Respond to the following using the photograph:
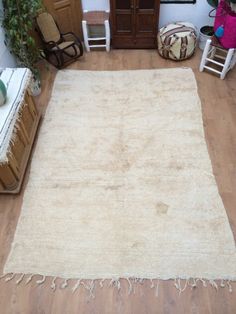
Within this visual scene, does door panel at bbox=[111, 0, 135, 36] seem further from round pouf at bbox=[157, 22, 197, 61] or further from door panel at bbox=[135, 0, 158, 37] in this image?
round pouf at bbox=[157, 22, 197, 61]

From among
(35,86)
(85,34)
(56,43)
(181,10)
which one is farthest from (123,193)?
(181,10)

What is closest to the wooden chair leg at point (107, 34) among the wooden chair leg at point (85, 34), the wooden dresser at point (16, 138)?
the wooden chair leg at point (85, 34)

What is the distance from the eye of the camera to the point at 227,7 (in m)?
2.42

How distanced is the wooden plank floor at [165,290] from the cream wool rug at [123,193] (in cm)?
7

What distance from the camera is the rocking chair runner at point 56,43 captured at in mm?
2787

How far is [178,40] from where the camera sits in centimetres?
278

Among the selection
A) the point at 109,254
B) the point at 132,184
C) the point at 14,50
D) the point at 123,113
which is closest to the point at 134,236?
the point at 109,254

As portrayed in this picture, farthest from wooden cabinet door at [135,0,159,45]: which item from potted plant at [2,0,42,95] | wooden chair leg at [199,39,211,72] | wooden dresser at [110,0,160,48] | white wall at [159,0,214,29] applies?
potted plant at [2,0,42,95]

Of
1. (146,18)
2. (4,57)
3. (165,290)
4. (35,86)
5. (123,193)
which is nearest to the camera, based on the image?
(165,290)

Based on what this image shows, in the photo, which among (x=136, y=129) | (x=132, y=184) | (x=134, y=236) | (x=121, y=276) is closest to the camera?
(x=121, y=276)

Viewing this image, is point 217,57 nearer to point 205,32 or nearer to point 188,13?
point 205,32

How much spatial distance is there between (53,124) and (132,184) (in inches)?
37.8

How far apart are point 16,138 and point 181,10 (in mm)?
2395

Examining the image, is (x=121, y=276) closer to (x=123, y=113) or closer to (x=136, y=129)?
(x=136, y=129)
